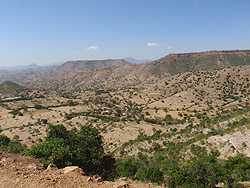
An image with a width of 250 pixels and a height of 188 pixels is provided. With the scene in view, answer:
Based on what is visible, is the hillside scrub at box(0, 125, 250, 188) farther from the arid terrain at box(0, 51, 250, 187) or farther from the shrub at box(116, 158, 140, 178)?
the arid terrain at box(0, 51, 250, 187)

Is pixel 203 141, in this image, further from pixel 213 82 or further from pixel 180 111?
pixel 213 82

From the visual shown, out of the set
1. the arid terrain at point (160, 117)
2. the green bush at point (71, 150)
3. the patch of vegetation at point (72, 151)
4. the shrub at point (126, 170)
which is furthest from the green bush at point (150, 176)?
the arid terrain at point (160, 117)

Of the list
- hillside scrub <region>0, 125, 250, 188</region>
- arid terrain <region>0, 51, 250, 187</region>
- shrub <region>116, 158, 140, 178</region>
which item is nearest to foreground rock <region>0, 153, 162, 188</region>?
arid terrain <region>0, 51, 250, 187</region>

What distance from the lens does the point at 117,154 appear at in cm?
4525

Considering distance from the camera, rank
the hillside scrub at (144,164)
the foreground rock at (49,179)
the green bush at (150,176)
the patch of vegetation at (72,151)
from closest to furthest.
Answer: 1. the foreground rock at (49,179)
2. the hillside scrub at (144,164)
3. the green bush at (150,176)
4. the patch of vegetation at (72,151)

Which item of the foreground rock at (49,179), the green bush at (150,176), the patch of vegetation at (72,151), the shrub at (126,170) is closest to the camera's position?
the foreground rock at (49,179)

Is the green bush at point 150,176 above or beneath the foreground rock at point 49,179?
beneath

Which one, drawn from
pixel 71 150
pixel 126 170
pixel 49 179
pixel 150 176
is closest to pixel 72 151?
pixel 71 150

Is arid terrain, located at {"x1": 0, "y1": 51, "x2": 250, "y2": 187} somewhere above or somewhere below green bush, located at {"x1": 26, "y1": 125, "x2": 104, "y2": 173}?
below

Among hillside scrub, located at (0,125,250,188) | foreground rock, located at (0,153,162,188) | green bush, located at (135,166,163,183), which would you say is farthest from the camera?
green bush, located at (135,166,163,183)

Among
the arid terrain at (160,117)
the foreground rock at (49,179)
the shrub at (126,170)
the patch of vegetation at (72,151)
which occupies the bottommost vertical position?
the arid terrain at (160,117)

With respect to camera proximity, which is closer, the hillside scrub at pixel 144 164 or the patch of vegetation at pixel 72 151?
the hillside scrub at pixel 144 164

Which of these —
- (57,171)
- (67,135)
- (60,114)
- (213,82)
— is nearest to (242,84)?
(213,82)

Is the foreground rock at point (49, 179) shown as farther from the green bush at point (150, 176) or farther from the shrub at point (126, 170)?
the shrub at point (126, 170)
